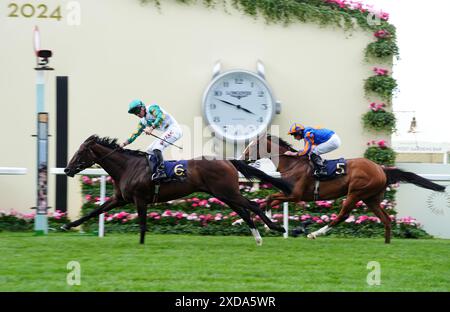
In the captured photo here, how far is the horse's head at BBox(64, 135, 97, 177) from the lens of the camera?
827cm

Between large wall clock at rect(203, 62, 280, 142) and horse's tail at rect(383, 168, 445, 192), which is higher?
large wall clock at rect(203, 62, 280, 142)

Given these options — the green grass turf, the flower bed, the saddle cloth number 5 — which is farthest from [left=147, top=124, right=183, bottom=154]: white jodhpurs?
the flower bed

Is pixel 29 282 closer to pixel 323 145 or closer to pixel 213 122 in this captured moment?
pixel 323 145

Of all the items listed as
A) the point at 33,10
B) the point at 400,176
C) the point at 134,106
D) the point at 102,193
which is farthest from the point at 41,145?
the point at 400,176

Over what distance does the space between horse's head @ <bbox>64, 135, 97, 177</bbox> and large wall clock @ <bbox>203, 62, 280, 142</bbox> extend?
2722 mm

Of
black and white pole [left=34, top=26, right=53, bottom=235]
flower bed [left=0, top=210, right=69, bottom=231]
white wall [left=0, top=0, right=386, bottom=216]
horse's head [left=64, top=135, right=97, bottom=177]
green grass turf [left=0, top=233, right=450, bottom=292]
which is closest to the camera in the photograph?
green grass turf [left=0, top=233, right=450, bottom=292]

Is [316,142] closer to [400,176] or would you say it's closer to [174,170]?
[400,176]

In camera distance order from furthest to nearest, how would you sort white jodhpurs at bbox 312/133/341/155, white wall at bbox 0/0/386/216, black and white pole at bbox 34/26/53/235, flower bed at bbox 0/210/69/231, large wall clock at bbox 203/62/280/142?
white wall at bbox 0/0/386/216
large wall clock at bbox 203/62/280/142
flower bed at bbox 0/210/69/231
white jodhpurs at bbox 312/133/341/155
black and white pole at bbox 34/26/53/235

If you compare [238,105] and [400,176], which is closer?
[400,176]

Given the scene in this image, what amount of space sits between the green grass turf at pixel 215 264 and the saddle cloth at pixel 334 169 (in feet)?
2.67

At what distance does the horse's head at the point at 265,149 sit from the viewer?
30.3ft

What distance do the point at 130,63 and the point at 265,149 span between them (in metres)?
2.91

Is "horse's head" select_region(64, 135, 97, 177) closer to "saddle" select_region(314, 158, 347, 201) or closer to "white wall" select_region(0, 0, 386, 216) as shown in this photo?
"white wall" select_region(0, 0, 386, 216)

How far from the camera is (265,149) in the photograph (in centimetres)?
925
